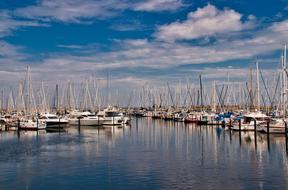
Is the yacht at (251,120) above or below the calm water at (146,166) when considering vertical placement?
above

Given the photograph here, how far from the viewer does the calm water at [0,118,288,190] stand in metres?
29.7

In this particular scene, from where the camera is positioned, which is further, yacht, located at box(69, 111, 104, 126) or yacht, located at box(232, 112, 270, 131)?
yacht, located at box(69, 111, 104, 126)

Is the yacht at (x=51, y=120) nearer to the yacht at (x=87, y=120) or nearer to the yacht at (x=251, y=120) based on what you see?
the yacht at (x=87, y=120)

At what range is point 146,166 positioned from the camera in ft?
121

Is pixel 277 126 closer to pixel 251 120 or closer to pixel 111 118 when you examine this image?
pixel 251 120

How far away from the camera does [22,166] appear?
1489 inches

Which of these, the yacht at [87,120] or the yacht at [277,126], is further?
the yacht at [87,120]

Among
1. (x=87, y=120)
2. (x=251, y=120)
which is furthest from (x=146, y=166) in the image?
(x=87, y=120)

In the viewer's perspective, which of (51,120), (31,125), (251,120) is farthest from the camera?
(51,120)

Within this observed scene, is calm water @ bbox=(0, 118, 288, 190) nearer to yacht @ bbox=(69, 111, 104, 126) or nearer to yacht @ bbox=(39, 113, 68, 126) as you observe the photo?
yacht @ bbox=(39, 113, 68, 126)

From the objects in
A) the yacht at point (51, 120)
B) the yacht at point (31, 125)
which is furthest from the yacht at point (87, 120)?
the yacht at point (31, 125)

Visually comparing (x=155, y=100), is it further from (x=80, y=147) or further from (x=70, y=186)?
(x=70, y=186)

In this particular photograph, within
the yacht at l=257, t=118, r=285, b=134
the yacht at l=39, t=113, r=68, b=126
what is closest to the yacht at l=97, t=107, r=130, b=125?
the yacht at l=39, t=113, r=68, b=126

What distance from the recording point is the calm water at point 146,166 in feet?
97.5
